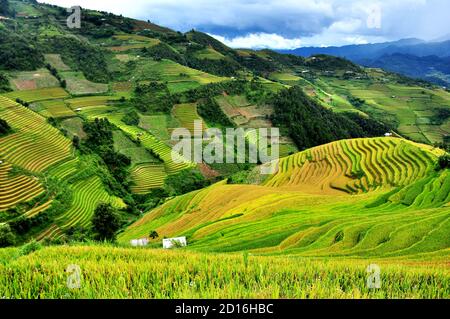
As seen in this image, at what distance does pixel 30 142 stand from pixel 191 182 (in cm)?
2274

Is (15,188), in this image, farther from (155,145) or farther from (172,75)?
(172,75)

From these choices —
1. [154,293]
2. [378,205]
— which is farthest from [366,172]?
[154,293]

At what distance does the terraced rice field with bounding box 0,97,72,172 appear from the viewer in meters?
42.1

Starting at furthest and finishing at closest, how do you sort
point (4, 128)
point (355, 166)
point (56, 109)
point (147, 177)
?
point (56, 109)
point (147, 177)
point (4, 128)
point (355, 166)

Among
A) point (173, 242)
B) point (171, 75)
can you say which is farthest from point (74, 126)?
point (173, 242)

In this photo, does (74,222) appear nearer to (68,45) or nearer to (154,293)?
(154,293)

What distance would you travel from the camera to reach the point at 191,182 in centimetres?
5594

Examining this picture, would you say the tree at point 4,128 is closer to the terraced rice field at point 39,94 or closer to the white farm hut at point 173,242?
the terraced rice field at point 39,94

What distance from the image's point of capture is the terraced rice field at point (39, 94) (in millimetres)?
67312

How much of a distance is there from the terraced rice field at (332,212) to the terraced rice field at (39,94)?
4613cm

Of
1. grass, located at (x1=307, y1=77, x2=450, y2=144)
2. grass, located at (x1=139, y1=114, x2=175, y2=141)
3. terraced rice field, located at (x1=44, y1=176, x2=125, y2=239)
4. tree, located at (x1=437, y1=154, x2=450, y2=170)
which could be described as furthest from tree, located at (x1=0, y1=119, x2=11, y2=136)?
grass, located at (x1=307, y1=77, x2=450, y2=144)

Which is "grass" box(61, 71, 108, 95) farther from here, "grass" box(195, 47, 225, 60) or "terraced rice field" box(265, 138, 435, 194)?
"terraced rice field" box(265, 138, 435, 194)

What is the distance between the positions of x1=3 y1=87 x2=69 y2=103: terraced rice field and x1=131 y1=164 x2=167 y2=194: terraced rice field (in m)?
28.1

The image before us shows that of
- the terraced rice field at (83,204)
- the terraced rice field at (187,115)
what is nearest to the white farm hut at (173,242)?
the terraced rice field at (83,204)
